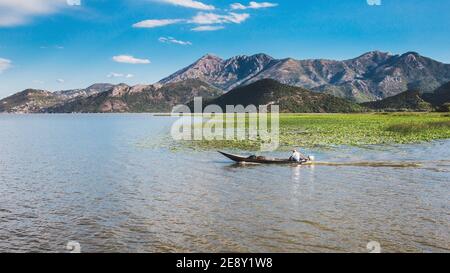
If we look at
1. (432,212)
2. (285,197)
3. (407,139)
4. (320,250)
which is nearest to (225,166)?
(285,197)

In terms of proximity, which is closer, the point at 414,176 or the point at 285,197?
the point at 285,197

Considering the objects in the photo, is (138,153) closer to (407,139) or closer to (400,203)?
(400,203)

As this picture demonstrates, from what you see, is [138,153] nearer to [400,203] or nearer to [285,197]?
[285,197]

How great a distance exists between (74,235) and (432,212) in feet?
68.2

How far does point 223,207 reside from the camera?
28.2 m

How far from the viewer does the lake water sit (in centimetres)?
2105

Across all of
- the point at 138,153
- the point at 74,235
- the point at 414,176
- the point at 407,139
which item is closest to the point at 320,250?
the point at 74,235

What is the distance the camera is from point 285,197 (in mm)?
30969

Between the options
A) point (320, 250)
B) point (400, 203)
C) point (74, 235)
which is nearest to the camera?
point (320, 250)

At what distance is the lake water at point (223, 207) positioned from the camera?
21.0 meters

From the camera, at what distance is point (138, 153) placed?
60156mm

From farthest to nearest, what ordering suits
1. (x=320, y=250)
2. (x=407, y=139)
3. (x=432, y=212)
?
(x=407, y=139) < (x=432, y=212) < (x=320, y=250)

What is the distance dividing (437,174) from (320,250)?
2539cm
